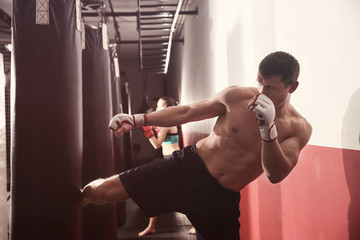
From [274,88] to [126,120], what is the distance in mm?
850

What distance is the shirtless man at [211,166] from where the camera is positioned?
72.9 inches

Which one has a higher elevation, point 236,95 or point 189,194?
point 236,95

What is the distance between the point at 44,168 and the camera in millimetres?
1702

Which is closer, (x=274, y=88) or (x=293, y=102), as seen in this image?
(x=274, y=88)

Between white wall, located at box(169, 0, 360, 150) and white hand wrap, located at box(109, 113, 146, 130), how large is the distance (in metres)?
1.03

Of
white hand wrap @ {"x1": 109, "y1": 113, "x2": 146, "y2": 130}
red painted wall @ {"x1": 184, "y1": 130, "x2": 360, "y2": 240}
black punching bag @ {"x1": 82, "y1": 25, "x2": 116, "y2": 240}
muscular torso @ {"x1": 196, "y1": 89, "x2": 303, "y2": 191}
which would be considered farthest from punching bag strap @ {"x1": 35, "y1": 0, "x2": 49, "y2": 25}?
red painted wall @ {"x1": 184, "y1": 130, "x2": 360, "y2": 240}

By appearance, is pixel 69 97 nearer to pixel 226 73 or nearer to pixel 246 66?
pixel 246 66

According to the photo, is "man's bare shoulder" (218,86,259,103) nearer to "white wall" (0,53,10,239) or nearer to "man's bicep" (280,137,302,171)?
"man's bicep" (280,137,302,171)

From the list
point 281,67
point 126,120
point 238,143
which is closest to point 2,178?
point 126,120

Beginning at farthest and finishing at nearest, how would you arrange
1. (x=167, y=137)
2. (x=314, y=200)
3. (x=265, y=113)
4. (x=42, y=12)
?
(x=167, y=137)
(x=314, y=200)
(x=42, y=12)
(x=265, y=113)

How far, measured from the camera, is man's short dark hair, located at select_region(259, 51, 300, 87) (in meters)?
1.61

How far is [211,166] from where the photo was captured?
1988mm

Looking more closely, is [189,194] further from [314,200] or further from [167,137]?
[167,137]

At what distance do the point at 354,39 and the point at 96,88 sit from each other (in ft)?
7.76
